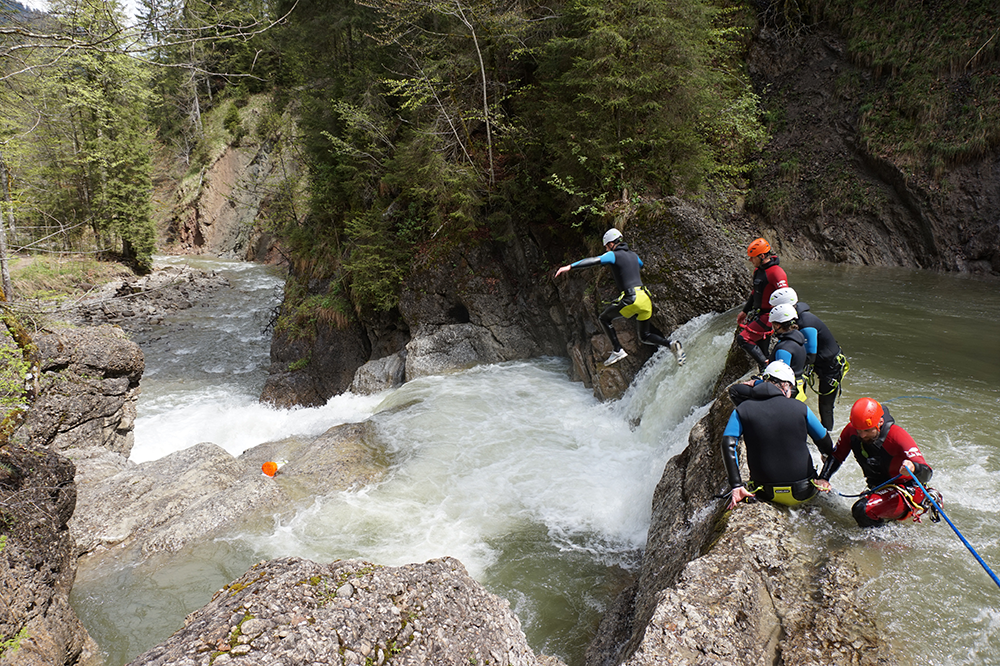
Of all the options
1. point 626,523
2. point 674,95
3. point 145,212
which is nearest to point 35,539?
point 626,523

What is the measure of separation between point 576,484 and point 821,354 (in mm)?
3814

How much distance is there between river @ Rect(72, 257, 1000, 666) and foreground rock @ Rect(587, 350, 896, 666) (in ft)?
0.77

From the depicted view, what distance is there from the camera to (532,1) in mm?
14156

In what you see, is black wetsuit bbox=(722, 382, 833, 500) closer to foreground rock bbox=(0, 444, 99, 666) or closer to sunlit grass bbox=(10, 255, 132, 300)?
foreground rock bbox=(0, 444, 99, 666)

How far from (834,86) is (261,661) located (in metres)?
24.7

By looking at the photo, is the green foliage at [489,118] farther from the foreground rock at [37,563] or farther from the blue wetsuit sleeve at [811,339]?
the foreground rock at [37,563]

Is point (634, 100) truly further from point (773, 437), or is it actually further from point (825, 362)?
point (773, 437)

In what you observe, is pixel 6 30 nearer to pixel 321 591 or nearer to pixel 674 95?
pixel 321 591

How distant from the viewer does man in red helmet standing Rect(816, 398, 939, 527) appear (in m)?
3.96

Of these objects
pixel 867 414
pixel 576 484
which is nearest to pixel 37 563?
pixel 576 484

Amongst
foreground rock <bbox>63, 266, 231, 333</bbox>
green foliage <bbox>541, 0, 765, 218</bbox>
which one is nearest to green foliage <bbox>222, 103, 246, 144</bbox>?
foreground rock <bbox>63, 266, 231, 333</bbox>

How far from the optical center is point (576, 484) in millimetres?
7781

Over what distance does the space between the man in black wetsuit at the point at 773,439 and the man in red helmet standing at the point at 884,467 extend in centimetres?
27

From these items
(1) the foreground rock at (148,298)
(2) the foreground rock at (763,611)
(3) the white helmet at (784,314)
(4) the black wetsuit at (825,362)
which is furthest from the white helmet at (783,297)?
(1) the foreground rock at (148,298)
